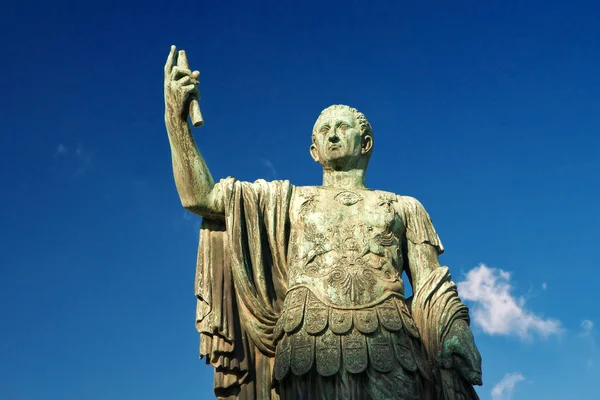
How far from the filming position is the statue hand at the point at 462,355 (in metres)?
9.55

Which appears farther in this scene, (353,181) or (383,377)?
(353,181)

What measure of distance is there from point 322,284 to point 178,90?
2722mm

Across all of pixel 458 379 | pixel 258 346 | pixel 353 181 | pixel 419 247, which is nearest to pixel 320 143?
pixel 353 181

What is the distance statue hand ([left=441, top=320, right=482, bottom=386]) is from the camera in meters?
9.55

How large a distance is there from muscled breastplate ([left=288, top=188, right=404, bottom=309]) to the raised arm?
121 cm

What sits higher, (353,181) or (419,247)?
(353,181)

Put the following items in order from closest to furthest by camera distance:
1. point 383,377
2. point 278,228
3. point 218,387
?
point 383,377
point 218,387
point 278,228

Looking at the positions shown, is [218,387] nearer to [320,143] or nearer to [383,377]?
[383,377]

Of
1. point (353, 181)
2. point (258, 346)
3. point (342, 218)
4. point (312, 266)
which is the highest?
point (353, 181)

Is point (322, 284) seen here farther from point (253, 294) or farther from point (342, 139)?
point (342, 139)

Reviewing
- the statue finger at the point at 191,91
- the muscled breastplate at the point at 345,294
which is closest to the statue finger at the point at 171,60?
the statue finger at the point at 191,91

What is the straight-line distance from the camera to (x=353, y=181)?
Result: 11.0 meters

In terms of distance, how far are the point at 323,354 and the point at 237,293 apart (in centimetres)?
144

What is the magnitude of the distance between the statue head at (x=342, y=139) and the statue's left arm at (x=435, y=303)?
31.3 inches
